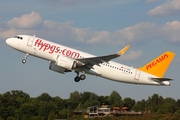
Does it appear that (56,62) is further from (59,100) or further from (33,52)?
(59,100)

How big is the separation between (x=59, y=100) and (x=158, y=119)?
68.1m

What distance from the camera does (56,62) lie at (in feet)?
215

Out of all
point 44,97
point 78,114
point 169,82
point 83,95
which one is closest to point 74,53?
point 169,82

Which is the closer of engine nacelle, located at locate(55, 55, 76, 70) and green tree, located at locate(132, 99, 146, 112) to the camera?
engine nacelle, located at locate(55, 55, 76, 70)

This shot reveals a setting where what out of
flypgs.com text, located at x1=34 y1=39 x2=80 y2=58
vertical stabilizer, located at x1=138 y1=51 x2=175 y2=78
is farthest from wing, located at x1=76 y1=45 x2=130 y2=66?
vertical stabilizer, located at x1=138 y1=51 x2=175 y2=78

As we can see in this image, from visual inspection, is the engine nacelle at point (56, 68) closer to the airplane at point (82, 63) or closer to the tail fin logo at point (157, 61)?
the airplane at point (82, 63)

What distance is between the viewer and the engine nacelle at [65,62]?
2571 inches

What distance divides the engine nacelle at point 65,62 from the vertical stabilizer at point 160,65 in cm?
1167

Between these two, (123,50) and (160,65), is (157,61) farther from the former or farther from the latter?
Result: (123,50)

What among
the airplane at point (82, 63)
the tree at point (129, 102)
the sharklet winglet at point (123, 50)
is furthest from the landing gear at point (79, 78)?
the tree at point (129, 102)

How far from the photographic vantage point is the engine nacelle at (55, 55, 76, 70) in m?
65.3

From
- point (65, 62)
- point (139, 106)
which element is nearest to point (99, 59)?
point (65, 62)

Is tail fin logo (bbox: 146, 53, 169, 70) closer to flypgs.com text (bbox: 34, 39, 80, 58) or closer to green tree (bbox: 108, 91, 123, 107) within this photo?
flypgs.com text (bbox: 34, 39, 80, 58)

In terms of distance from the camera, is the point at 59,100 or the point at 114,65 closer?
the point at 114,65
